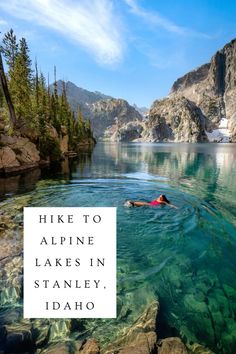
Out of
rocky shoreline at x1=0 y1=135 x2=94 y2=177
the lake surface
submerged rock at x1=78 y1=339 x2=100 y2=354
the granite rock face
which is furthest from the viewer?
the granite rock face

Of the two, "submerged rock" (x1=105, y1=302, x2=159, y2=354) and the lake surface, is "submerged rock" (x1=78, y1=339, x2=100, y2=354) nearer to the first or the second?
"submerged rock" (x1=105, y1=302, x2=159, y2=354)

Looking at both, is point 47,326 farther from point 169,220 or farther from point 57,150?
point 57,150

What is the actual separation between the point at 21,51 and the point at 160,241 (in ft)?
184

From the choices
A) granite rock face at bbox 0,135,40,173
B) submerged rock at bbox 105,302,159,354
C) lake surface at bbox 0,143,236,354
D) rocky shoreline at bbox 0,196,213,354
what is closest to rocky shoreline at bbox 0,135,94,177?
granite rock face at bbox 0,135,40,173

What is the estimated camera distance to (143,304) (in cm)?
785

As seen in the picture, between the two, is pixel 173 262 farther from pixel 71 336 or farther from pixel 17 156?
pixel 17 156

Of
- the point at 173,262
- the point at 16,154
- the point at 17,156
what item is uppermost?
the point at 16,154

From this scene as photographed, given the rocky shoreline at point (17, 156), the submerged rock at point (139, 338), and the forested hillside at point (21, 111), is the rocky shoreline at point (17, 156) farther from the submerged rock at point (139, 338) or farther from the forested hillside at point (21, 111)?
the submerged rock at point (139, 338)

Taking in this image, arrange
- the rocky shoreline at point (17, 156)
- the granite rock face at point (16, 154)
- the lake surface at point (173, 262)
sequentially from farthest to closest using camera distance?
the granite rock face at point (16, 154) < the rocky shoreline at point (17, 156) < the lake surface at point (173, 262)

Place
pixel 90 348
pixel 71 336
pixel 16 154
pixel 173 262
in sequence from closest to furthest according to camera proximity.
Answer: pixel 90 348 < pixel 71 336 < pixel 173 262 < pixel 16 154

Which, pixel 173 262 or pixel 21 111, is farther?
pixel 21 111

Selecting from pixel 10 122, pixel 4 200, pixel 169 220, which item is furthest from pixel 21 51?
pixel 169 220

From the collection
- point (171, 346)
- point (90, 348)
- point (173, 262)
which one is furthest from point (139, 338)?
point (173, 262)

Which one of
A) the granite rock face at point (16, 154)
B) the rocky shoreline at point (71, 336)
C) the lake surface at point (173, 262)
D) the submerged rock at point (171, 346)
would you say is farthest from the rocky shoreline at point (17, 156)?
the submerged rock at point (171, 346)
